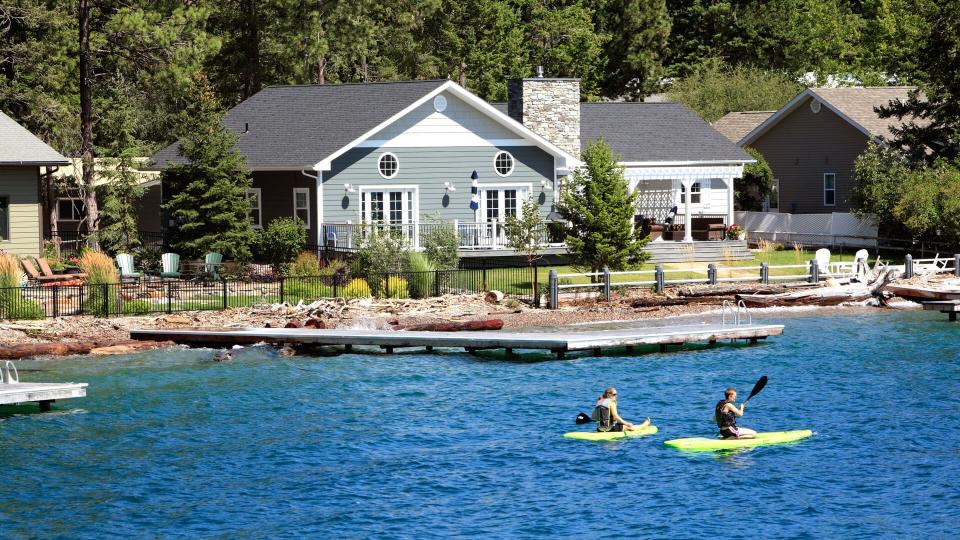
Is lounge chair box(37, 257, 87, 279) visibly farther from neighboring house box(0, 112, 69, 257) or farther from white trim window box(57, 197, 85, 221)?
white trim window box(57, 197, 85, 221)

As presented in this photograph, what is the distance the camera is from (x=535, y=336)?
40844 millimetres

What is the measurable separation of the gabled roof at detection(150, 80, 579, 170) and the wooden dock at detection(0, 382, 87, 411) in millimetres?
19305

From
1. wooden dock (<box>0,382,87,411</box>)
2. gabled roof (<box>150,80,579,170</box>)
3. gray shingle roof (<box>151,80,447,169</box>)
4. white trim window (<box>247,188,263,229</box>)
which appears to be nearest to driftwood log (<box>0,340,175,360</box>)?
wooden dock (<box>0,382,87,411</box>)

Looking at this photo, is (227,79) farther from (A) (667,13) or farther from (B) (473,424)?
(B) (473,424)

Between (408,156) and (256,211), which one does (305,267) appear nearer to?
(256,211)

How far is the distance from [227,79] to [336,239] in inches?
1113

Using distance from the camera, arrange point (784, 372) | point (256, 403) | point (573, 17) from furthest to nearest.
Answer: point (573, 17)
point (784, 372)
point (256, 403)

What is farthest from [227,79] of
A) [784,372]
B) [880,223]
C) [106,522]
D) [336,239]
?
[106,522]

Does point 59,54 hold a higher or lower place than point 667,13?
lower

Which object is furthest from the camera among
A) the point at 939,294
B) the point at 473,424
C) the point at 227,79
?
the point at 227,79

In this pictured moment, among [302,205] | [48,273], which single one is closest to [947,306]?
→ [302,205]

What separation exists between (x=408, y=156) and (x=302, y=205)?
13.8 feet

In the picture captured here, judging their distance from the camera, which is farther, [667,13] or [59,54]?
[667,13]

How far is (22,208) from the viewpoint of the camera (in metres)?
49.1
